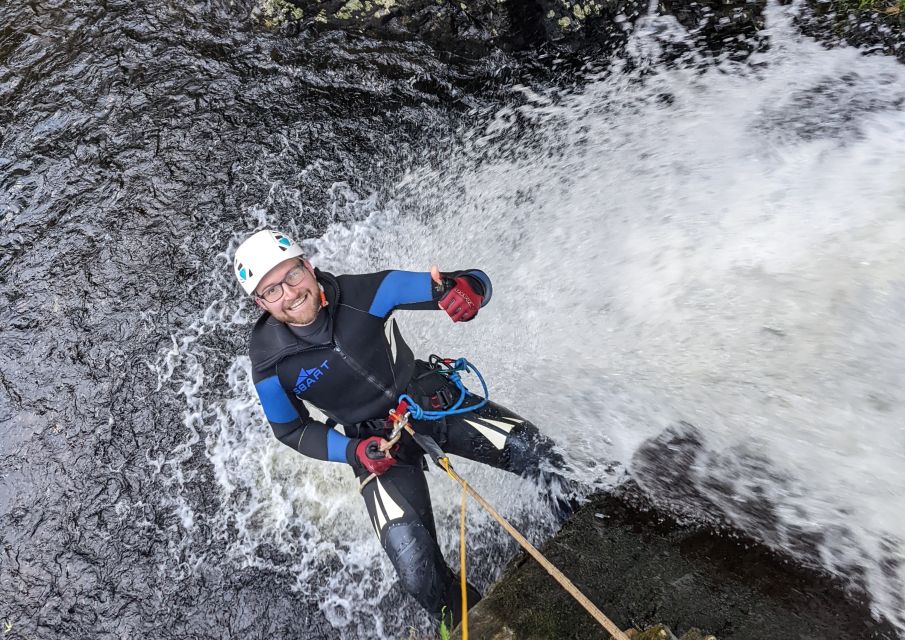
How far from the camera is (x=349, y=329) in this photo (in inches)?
145

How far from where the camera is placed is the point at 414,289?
371cm

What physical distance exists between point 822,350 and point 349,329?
300cm

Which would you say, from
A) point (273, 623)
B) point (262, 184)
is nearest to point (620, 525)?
point (273, 623)

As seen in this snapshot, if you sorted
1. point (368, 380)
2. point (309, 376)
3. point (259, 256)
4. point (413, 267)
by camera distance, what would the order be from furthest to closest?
1. point (413, 267)
2. point (368, 380)
3. point (309, 376)
4. point (259, 256)

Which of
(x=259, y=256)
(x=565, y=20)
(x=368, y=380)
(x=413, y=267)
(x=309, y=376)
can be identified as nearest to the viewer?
(x=259, y=256)

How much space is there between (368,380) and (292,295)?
72cm

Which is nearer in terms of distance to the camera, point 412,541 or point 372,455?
point 372,455

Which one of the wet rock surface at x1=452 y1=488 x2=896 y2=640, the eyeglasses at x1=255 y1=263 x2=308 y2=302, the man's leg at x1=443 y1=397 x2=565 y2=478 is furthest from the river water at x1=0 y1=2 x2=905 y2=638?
the eyeglasses at x1=255 y1=263 x2=308 y2=302

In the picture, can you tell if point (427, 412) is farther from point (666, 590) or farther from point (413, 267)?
point (413, 267)

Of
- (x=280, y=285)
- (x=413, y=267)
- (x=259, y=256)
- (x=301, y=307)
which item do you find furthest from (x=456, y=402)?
(x=413, y=267)

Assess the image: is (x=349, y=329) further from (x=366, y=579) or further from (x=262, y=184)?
(x=262, y=184)

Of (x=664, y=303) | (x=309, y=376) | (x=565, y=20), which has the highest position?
(x=565, y=20)

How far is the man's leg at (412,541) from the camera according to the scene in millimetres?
3791

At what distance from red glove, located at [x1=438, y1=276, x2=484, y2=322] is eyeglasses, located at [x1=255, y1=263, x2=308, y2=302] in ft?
2.78
